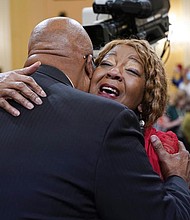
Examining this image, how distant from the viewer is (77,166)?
3.43ft

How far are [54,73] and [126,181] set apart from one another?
30cm

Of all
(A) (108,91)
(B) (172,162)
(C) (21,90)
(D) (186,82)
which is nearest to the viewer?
(C) (21,90)

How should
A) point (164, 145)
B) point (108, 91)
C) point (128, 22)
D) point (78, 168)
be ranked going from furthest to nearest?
1. point (128, 22)
2. point (108, 91)
3. point (164, 145)
4. point (78, 168)

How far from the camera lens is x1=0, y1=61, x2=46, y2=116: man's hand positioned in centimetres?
112

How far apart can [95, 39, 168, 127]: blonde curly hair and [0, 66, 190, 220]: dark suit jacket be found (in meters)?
0.51

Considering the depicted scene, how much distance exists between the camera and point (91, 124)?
1073mm

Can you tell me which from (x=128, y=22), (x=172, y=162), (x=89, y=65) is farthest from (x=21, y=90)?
(x=128, y=22)

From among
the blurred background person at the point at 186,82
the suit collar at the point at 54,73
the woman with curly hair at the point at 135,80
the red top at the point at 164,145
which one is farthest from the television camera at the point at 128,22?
the blurred background person at the point at 186,82

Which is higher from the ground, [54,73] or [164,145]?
[54,73]

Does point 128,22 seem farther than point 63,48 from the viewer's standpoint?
Yes

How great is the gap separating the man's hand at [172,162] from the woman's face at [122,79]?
260 mm

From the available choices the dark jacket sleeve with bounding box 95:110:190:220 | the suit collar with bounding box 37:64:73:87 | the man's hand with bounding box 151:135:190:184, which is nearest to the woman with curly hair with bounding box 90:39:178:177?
the man's hand with bounding box 151:135:190:184

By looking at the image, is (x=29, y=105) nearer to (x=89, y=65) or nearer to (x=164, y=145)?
(x=89, y=65)

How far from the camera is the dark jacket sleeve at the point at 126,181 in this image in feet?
3.43
